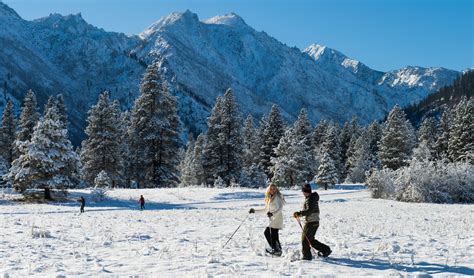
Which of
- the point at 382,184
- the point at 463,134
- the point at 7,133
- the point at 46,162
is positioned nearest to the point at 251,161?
the point at 463,134

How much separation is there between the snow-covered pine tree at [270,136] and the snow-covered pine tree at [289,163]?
639 centimetres

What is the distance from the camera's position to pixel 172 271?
386 inches

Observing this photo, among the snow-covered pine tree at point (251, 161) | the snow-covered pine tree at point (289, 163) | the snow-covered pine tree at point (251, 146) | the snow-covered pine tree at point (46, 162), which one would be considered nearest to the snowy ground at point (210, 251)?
the snow-covered pine tree at point (46, 162)

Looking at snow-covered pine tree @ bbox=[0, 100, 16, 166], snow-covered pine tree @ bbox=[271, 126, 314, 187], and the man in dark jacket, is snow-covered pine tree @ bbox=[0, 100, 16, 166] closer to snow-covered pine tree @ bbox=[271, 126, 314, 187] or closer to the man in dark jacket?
snow-covered pine tree @ bbox=[271, 126, 314, 187]

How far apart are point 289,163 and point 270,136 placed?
371 inches

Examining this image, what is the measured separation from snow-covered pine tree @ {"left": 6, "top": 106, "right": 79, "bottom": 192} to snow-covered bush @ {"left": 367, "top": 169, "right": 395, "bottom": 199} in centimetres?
2559

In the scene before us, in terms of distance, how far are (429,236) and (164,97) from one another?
3917cm

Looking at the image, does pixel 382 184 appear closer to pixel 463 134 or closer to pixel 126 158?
pixel 126 158

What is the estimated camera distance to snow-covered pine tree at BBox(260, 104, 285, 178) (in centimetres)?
6525

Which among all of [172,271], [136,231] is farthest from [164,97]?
[172,271]

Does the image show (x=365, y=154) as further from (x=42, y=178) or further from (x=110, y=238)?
(x=110, y=238)

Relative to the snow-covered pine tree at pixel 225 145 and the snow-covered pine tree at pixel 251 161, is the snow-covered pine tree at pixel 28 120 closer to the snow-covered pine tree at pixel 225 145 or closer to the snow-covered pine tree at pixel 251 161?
the snow-covered pine tree at pixel 225 145

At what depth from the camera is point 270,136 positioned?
65.6m

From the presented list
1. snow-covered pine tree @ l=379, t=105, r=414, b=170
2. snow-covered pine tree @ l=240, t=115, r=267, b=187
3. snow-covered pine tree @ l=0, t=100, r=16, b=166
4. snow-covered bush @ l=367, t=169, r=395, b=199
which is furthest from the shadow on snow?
snow-covered pine tree @ l=0, t=100, r=16, b=166
